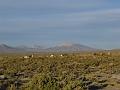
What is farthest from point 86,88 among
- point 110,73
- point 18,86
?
point 110,73

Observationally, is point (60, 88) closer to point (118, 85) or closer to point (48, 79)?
point (48, 79)

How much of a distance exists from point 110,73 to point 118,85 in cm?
867

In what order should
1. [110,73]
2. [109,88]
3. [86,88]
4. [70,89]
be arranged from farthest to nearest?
[110,73] → [109,88] → [86,88] → [70,89]

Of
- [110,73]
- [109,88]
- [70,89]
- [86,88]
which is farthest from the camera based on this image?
[110,73]

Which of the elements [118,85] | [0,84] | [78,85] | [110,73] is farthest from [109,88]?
[110,73]

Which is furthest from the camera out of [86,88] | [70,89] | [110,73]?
[110,73]

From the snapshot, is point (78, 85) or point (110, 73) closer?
point (78, 85)

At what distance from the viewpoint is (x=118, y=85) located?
87.7 ft

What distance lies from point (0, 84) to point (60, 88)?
12.6ft

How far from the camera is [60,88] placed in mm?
23141

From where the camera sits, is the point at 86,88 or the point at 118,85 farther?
the point at 118,85

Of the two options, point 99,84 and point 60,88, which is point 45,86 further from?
point 99,84

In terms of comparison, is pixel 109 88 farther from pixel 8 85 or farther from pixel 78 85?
pixel 8 85

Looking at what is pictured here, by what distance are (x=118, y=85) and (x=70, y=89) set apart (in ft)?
17.3
